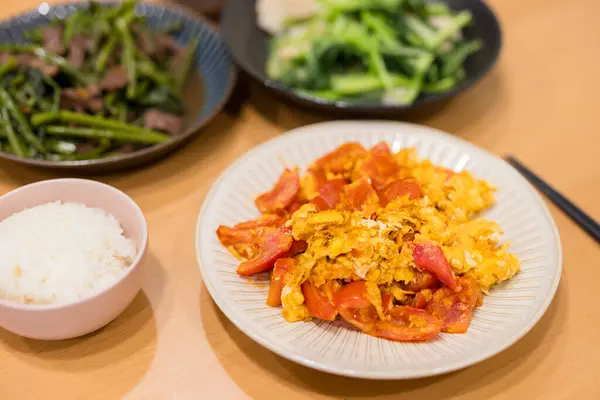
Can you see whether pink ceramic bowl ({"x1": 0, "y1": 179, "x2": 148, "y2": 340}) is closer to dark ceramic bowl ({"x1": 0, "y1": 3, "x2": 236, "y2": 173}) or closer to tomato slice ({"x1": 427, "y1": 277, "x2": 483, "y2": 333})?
dark ceramic bowl ({"x1": 0, "y1": 3, "x2": 236, "y2": 173})

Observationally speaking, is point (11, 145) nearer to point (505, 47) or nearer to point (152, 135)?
point (152, 135)

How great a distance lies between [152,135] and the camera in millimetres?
1855

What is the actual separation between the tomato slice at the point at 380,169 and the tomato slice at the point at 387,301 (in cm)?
33

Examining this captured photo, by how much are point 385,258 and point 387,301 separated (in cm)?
10

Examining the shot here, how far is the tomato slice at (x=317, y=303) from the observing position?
1.27 meters

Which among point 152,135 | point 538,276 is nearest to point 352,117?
point 152,135

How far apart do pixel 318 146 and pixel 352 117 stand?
28 centimetres

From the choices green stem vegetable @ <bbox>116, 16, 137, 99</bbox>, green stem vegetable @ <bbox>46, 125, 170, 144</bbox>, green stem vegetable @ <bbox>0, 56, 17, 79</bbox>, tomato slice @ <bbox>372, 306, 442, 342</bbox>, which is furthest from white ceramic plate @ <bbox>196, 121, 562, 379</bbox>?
green stem vegetable @ <bbox>0, 56, 17, 79</bbox>

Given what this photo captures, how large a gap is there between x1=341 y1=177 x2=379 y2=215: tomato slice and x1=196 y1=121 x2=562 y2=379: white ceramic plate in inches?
10.9

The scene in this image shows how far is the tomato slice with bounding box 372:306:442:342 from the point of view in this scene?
4.16ft

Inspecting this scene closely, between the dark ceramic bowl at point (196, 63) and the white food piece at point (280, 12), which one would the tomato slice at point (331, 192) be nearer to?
the dark ceramic bowl at point (196, 63)

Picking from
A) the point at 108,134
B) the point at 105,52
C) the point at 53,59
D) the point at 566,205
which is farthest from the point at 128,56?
the point at 566,205

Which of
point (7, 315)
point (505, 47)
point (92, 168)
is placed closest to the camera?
point (7, 315)

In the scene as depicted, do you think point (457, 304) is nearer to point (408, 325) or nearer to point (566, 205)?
point (408, 325)
